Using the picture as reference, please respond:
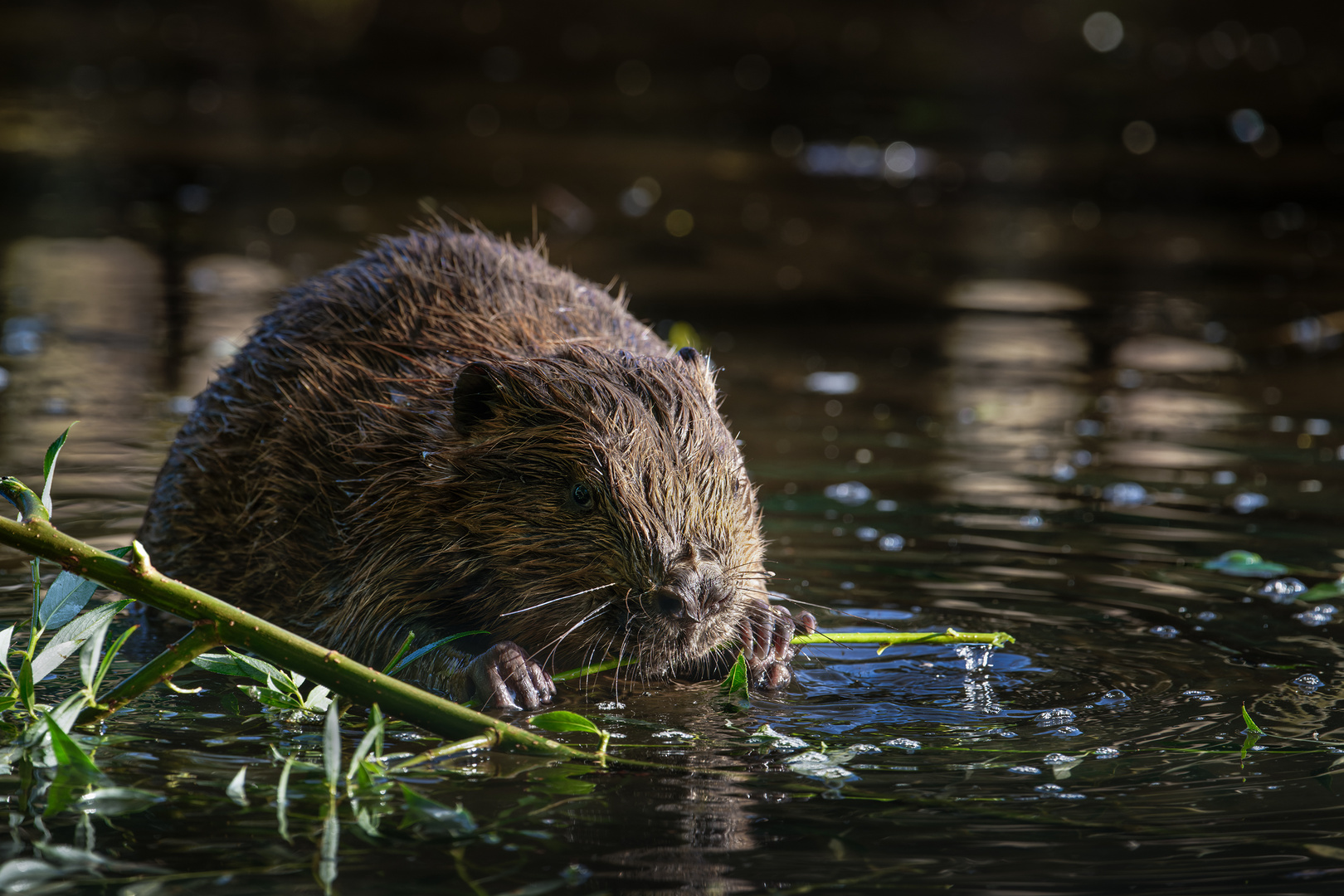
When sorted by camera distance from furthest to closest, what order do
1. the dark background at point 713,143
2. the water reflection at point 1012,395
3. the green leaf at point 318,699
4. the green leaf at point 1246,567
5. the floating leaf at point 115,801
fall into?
1. the dark background at point 713,143
2. the water reflection at point 1012,395
3. the green leaf at point 1246,567
4. the green leaf at point 318,699
5. the floating leaf at point 115,801

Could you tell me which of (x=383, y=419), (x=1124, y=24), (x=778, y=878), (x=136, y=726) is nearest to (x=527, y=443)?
(x=383, y=419)

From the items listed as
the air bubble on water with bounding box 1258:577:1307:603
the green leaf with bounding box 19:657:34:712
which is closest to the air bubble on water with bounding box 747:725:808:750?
the green leaf with bounding box 19:657:34:712

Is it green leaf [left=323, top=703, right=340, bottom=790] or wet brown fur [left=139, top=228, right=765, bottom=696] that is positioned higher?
wet brown fur [left=139, top=228, right=765, bottom=696]

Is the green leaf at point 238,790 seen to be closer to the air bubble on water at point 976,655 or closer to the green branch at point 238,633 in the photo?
the green branch at point 238,633

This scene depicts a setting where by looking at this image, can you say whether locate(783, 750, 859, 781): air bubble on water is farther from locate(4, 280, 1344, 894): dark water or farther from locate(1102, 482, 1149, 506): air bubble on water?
locate(1102, 482, 1149, 506): air bubble on water

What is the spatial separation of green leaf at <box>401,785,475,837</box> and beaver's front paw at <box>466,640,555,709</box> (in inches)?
23.1

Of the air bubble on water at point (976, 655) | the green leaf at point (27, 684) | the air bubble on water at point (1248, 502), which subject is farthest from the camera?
the air bubble on water at point (1248, 502)

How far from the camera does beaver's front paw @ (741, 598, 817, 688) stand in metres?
3.51

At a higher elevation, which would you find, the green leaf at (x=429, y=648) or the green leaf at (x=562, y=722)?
the green leaf at (x=429, y=648)

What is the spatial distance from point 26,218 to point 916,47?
39.5 ft

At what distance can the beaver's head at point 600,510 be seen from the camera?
326 cm

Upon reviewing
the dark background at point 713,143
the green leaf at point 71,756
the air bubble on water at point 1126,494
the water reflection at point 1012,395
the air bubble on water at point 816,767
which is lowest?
the green leaf at point 71,756

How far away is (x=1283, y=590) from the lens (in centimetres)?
426

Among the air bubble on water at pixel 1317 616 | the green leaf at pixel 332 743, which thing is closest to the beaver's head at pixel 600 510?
the green leaf at pixel 332 743
